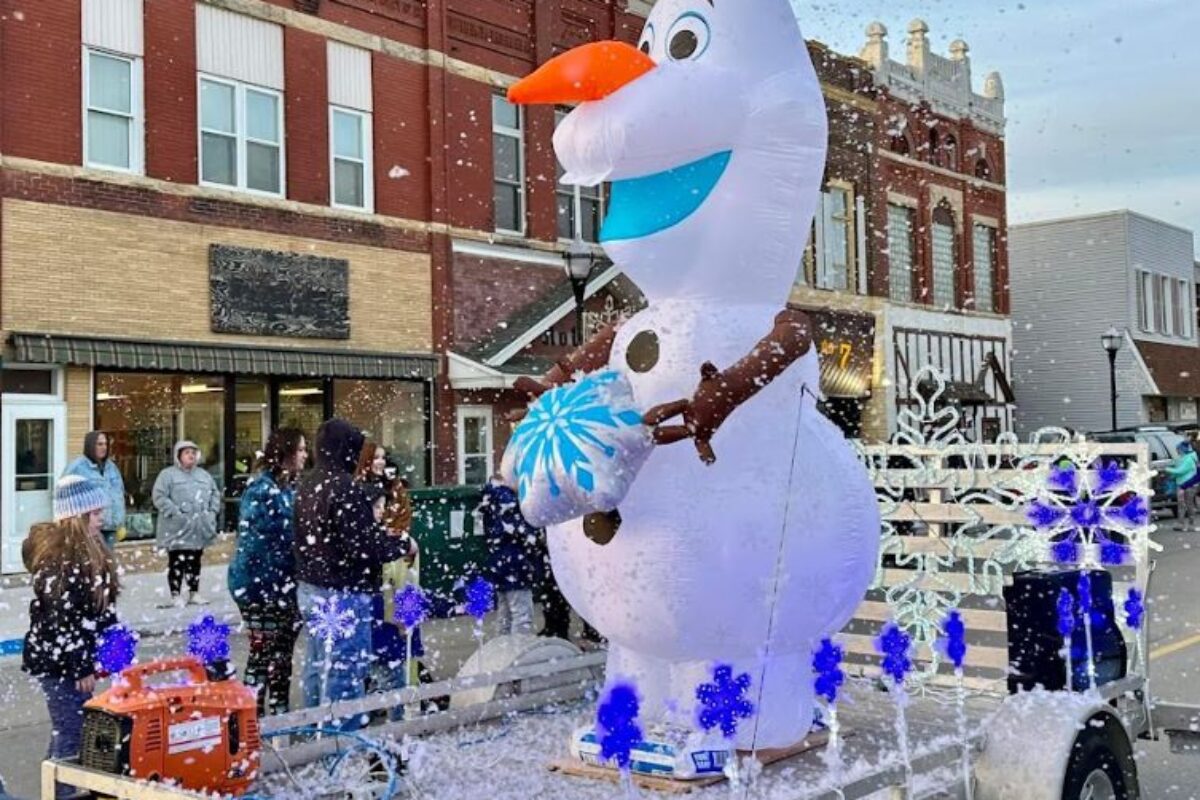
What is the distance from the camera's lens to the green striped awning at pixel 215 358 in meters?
14.4

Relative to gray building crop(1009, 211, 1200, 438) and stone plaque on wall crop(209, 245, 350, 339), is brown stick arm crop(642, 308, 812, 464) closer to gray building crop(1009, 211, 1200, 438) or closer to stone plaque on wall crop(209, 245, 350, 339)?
stone plaque on wall crop(209, 245, 350, 339)

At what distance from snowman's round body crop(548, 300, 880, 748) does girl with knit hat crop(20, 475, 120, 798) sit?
83.8 inches

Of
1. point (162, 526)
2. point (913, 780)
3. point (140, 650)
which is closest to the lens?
point (913, 780)

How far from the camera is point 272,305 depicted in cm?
1702

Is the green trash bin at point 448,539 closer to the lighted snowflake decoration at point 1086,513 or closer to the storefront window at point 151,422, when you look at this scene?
the storefront window at point 151,422

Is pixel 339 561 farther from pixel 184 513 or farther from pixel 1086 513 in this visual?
pixel 184 513

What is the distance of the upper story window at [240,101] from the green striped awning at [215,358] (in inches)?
91.3

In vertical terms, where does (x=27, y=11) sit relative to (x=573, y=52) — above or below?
above

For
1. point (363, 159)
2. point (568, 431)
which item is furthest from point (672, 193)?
point (363, 159)

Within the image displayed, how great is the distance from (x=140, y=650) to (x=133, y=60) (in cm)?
845

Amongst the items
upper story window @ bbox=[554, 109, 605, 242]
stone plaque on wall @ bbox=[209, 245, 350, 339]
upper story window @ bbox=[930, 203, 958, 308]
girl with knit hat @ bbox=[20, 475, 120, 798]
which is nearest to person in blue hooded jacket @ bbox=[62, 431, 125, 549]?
stone plaque on wall @ bbox=[209, 245, 350, 339]

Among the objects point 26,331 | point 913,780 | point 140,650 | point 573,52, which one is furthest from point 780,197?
point 26,331

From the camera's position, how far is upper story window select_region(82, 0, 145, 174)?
15.4m

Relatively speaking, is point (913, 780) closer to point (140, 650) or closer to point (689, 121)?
point (689, 121)
